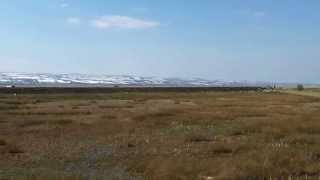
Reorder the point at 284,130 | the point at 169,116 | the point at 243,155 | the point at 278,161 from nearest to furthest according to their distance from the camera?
the point at 278,161 → the point at 243,155 → the point at 284,130 → the point at 169,116

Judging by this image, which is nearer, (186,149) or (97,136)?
(186,149)

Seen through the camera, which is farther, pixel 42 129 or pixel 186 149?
pixel 42 129

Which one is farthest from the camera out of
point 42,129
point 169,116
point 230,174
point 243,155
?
point 169,116

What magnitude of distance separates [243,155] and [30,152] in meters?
10.3

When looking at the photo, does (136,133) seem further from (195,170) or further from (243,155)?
(195,170)

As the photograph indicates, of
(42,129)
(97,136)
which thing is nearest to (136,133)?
(97,136)

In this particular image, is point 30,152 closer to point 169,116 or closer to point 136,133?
point 136,133

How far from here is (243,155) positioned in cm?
2559

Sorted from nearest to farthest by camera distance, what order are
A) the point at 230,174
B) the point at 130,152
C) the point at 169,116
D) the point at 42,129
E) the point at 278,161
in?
the point at 230,174, the point at 278,161, the point at 130,152, the point at 42,129, the point at 169,116

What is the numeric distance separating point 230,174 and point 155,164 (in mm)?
3608

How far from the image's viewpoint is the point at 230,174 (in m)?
20.9

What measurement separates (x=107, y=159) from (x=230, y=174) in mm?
7333

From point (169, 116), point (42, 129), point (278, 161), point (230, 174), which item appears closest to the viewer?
point (230, 174)

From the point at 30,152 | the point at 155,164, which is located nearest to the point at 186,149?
the point at 155,164
